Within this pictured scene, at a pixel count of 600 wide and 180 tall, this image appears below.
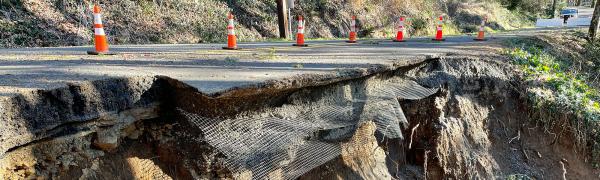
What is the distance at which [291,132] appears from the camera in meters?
3.44

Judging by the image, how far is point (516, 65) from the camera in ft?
22.5

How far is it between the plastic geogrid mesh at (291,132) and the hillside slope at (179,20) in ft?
26.0

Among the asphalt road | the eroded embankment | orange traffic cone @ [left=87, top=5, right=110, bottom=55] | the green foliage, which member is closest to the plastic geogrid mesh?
the eroded embankment

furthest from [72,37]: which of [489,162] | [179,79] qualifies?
[489,162]

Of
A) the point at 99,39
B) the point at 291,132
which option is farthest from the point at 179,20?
the point at 291,132

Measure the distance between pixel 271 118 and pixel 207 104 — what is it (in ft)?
2.01

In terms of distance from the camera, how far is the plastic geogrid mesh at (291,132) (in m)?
3.13

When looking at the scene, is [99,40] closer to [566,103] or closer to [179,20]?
[566,103]

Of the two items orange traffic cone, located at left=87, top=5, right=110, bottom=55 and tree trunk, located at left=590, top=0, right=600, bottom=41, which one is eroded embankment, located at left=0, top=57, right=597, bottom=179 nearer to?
orange traffic cone, located at left=87, top=5, right=110, bottom=55

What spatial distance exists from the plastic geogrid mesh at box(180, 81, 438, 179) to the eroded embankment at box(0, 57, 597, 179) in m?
0.01

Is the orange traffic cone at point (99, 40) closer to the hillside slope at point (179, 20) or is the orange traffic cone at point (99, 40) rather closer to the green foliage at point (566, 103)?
the hillside slope at point (179, 20)

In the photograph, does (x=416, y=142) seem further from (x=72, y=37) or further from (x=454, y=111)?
(x=72, y=37)

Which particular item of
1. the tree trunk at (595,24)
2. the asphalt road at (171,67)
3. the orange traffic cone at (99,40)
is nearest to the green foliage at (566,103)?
the asphalt road at (171,67)

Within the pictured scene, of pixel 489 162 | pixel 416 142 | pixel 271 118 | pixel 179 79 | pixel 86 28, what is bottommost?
pixel 489 162
